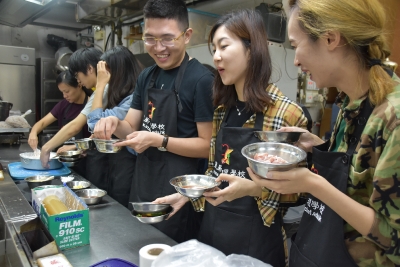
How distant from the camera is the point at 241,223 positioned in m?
1.50

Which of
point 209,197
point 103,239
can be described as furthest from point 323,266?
point 103,239

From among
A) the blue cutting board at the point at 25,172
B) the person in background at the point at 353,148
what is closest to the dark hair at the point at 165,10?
the person in background at the point at 353,148

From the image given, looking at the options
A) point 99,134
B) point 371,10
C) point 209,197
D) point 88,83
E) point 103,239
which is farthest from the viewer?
point 88,83

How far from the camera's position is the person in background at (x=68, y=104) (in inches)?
130

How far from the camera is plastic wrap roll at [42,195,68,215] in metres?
1.51

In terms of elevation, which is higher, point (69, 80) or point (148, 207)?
point (69, 80)

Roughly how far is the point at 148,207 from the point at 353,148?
0.93 metres

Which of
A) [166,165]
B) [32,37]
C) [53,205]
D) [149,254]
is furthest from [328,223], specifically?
[32,37]

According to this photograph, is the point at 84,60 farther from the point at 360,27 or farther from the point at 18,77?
the point at 18,77

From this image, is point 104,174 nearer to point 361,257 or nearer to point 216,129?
point 216,129

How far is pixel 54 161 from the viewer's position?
267 cm

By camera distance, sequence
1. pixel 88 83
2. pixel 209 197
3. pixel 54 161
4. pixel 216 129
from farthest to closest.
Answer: pixel 88 83
pixel 54 161
pixel 216 129
pixel 209 197

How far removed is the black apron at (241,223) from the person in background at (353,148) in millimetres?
339

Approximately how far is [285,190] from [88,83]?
247cm
